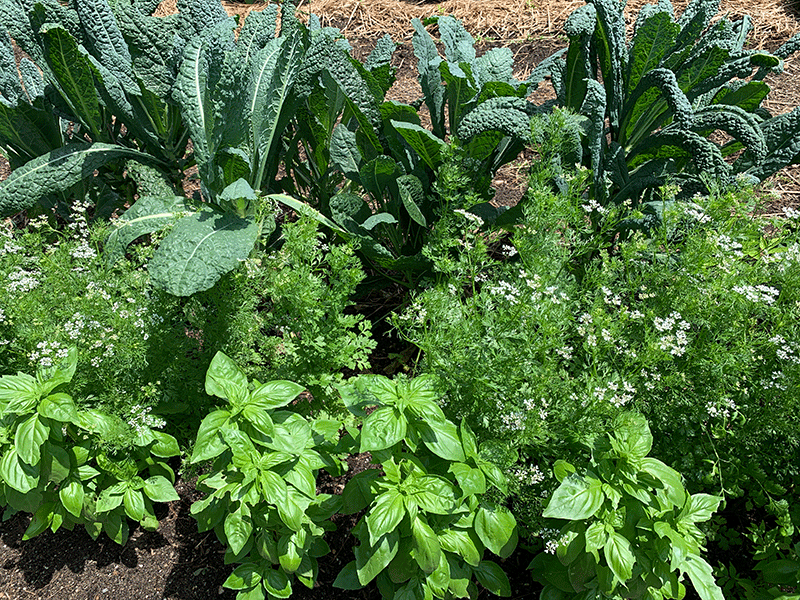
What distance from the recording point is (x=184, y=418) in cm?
243

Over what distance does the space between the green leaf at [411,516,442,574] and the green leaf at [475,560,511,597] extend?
34 cm

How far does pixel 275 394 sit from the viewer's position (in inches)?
74.9

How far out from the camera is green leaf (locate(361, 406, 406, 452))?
1691 mm

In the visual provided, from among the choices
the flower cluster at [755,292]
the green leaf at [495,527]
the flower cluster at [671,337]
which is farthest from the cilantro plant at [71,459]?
the flower cluster at [755,292]

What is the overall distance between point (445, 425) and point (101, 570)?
147 cm

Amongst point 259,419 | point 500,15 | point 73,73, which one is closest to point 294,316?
point 259,419

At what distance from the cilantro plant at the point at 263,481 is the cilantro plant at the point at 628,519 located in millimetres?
736

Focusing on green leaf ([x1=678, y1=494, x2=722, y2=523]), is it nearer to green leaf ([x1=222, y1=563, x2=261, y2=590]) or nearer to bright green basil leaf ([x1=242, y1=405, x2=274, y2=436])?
bright green basil leaf ([x1=242, y1=405, x2=274, y2=436])

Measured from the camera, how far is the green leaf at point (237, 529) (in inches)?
71.3

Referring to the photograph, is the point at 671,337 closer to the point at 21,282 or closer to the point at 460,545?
the point at 460,545

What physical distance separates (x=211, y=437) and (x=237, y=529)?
0.92 ft

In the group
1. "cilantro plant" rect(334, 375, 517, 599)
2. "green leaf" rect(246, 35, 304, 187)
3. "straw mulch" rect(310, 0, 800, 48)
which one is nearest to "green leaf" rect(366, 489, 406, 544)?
"cilantro plant" rect(334, 375, 517, 599)

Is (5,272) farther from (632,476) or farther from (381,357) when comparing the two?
(632,476)

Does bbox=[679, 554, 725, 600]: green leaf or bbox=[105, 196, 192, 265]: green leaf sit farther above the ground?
bbox=[105, 196, 192, 265]: green leaf
